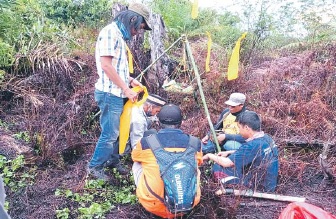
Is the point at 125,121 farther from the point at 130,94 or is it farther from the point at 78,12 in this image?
the point at 78,12

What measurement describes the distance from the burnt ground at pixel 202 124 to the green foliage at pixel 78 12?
2500 mm

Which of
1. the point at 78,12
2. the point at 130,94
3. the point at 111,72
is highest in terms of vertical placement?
the point at 78,12

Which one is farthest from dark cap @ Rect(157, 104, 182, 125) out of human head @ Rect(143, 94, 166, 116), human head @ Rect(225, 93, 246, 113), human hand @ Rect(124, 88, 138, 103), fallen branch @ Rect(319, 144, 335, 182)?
fallen branch @ Rect(319, 144, 335, 182)

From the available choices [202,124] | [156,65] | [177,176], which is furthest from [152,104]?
[156,65]

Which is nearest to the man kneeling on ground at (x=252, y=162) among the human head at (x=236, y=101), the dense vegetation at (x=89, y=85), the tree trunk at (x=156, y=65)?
the dense vegetation at (x=89, y=85)

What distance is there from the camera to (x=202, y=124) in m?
4.80

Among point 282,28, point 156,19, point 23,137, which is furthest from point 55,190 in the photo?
point 282,28

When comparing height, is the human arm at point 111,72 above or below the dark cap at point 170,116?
above

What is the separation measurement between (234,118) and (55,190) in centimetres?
220

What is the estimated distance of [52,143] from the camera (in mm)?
4105

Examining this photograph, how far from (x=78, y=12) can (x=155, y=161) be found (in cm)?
626

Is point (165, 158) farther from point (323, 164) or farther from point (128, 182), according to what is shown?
point (323, 164)

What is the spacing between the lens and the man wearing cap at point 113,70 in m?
3.33

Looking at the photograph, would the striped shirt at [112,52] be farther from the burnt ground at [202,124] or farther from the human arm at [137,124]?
the burnt ground at [202,124]
